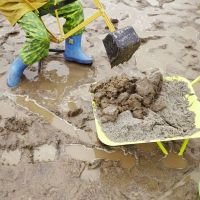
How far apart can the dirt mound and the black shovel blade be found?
231 mm

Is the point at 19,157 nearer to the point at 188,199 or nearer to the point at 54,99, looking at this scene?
the point at 54,99

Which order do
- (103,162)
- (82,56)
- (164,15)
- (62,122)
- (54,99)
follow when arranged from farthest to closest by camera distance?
1. (164,15)
2. (82,56)
3. (54,99)
4. (62,122)
5. (103,162)

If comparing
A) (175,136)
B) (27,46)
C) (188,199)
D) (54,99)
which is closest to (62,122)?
(54,99)

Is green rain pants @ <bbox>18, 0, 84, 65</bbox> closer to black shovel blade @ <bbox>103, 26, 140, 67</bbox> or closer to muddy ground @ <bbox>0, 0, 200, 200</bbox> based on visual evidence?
muddy ground @ <bbox>0, 0, 200, 200</bbox>

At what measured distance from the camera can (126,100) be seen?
3240 millimetres

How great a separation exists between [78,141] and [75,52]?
1291 millimetres

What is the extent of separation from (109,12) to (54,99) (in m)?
2.05

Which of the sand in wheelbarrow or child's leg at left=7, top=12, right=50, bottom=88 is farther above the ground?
child's leg at left=7, top=12, right=50, bottom=88

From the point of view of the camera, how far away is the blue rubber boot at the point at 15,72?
398 centimetres

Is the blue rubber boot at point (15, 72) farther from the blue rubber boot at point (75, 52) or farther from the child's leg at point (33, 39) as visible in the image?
the blue rubber boot at point (75, 52)

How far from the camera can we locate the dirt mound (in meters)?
3.15

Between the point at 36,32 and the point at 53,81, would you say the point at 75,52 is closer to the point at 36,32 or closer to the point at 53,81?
the point at 53,81

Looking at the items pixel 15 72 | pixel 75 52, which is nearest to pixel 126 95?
pixel 75 52

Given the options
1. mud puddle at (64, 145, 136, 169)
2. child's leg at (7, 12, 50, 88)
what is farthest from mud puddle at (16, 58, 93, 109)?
mud puddle at (64, 145, 136, 169)
